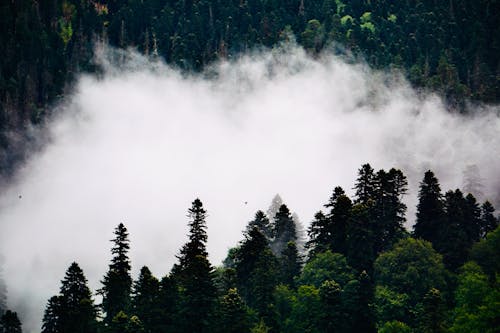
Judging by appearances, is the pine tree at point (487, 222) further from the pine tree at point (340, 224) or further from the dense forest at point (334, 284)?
the pine tree at point (340, 224)

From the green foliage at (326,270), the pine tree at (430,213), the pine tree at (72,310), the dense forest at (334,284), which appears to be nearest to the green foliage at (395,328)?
the dense forest at (334,284)

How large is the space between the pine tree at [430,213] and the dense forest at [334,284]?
5.4 inches

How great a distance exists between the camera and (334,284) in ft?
387

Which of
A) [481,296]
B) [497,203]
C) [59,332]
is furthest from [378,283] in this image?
[497,203]

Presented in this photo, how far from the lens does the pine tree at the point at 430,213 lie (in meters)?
134

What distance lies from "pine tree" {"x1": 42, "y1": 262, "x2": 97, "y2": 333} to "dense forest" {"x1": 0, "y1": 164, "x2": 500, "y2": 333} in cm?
12

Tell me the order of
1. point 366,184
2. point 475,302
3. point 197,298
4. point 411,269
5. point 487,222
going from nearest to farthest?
point 475,302 → point 197,298 → point 411,269 → point 366,184 → point 487,222

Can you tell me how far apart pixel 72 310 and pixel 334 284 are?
3070 cm

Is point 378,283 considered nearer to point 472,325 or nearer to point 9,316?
point 472,325

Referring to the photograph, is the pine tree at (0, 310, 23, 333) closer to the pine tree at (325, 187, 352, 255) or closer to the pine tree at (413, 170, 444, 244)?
the pine tree at (325, 187, 352, 255)

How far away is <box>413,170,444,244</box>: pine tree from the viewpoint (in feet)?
441

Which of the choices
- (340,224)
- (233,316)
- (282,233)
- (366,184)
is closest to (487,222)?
(366,184)

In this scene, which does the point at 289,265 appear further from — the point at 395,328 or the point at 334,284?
the point at 395,328

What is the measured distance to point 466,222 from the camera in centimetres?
13838
